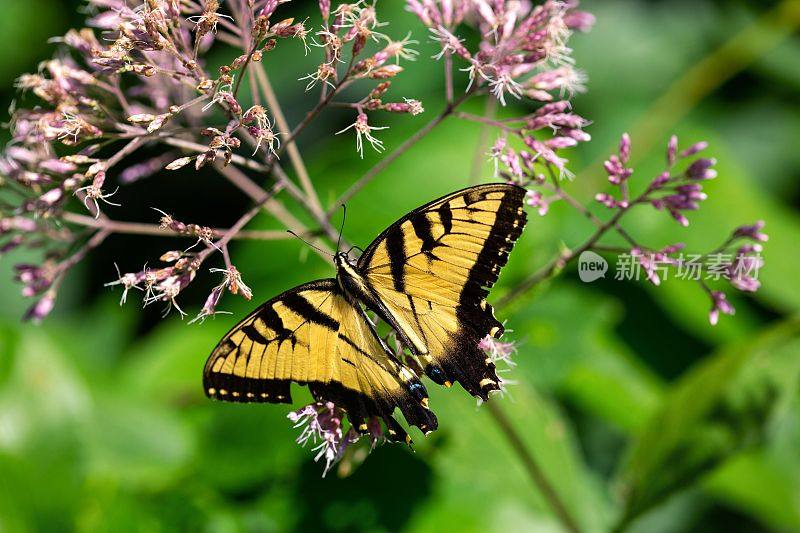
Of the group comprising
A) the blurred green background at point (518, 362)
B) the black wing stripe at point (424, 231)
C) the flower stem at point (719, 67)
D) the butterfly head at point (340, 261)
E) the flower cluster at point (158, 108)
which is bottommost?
the blurred green background at point (518, 362)

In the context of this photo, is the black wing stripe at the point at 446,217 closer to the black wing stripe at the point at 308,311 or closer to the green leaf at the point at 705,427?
the black wing stripe at the point at 308,311

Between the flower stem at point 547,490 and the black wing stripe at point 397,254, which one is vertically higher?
the black wing stripe at point 397,254

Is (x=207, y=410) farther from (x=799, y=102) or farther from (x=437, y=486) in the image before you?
(x=799, y=102)

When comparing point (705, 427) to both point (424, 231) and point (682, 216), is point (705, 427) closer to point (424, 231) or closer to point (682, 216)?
point (682, 216)

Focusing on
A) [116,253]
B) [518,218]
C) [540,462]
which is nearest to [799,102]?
[540,462]

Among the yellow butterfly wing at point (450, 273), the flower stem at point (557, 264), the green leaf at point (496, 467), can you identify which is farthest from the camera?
the green leaf at point (496, 467)

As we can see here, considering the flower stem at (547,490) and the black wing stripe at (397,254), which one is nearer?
the black wing stripe at (397,254)

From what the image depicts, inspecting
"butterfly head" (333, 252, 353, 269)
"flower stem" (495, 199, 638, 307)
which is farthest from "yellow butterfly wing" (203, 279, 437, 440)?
"flower stem" (495, 199, 638, 307)

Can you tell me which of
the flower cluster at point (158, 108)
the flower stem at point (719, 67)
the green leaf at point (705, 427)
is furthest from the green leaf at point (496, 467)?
the flower stem at point (719, 67)
